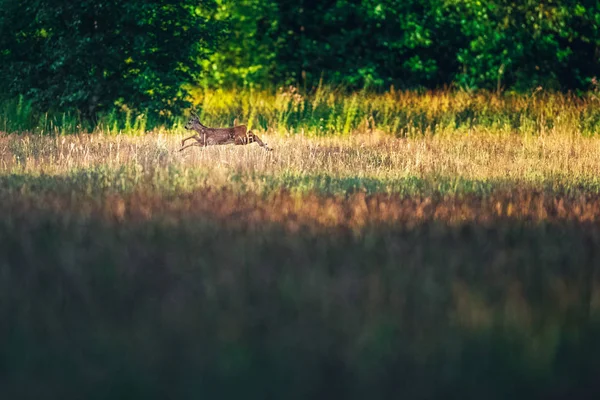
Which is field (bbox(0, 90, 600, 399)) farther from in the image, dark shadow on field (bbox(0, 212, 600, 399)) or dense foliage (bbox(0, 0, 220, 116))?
dense foliage (bbox(0, 0, 220, 116))

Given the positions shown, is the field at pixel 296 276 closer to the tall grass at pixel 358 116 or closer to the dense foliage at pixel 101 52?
the tall grass at pixel 358 116

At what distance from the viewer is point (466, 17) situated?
29.0 meters

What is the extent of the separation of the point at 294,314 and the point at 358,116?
14684mm

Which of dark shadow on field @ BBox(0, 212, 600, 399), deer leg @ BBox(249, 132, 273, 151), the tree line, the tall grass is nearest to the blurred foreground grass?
dark shadow on field @ BBox(0, 212, 600, 399)

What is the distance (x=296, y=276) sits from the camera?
6266 mm

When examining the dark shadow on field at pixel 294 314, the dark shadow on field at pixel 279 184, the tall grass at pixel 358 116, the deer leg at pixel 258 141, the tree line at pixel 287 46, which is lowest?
the dark shadow on field at pixel 294 314

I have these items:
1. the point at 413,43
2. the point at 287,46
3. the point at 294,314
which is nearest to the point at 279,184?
the point at 294,314

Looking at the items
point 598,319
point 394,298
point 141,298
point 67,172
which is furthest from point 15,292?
point 67,172

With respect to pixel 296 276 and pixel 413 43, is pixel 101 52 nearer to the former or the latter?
pixel 296 276

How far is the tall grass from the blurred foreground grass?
20.1 feet

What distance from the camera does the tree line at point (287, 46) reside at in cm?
1800

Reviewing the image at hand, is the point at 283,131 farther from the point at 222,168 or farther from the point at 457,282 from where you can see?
the point at 457,282

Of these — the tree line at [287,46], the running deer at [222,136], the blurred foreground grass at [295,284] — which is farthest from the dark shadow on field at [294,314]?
the tree line at [287,46]

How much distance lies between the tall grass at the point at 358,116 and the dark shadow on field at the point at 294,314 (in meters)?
9.48
